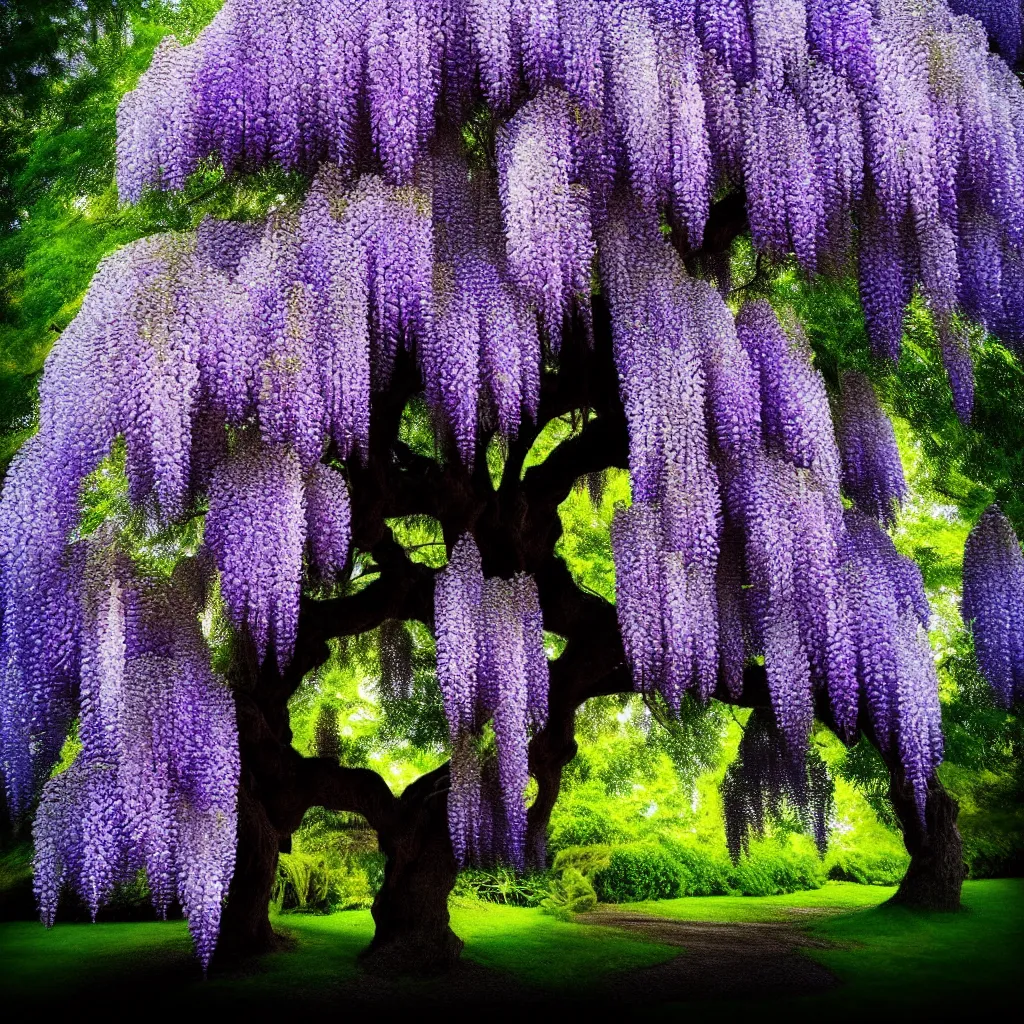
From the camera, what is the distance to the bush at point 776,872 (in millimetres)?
10492

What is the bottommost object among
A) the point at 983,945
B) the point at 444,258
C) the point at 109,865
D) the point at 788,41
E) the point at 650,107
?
the point at 983,945

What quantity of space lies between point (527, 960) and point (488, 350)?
3720mm

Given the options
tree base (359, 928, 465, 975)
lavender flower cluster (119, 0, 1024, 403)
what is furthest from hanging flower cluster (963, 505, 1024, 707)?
tree base (359, 928, 465, 975)

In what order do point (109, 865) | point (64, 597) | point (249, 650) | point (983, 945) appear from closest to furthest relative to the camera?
point (109, 865)
point (64, 597)
point (249, 650)
point (983, 945)

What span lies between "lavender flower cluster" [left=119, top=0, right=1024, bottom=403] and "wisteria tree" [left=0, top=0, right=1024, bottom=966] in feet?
0.05

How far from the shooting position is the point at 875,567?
4.30m

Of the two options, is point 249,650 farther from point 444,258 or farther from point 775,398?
point 775,398

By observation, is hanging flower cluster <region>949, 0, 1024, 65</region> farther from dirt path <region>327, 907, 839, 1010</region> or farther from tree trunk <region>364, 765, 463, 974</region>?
dirt path <region>327, 907, 839, 1010</region>

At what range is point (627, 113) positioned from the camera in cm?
407

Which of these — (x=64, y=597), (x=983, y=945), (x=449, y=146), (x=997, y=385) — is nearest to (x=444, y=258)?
(x=449, y=146)

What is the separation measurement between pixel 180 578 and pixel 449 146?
2101mm

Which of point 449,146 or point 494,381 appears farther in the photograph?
point 449,146

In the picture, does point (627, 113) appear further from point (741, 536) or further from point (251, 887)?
point (251, 887)

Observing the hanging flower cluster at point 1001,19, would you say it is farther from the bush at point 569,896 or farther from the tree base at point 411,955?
the bush at point 569,896
